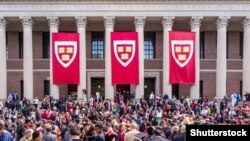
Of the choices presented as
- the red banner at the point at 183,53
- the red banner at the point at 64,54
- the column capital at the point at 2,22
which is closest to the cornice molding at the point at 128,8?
the column capital at the point at 2,22

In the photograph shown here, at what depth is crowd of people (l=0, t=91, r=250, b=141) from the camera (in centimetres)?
987

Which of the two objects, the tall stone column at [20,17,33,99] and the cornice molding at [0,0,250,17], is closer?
the tall stone column at [20,17,33,99]

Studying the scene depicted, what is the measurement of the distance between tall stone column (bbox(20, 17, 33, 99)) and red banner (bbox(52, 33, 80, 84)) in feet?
23.6

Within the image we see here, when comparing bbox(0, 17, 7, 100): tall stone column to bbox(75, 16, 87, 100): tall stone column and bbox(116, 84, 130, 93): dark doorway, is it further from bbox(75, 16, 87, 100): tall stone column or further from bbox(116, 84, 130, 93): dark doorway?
bbox(116, 84, 130, 93): dark doorway

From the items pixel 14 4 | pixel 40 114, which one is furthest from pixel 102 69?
pixel 40 114

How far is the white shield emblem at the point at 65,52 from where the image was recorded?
109 ft

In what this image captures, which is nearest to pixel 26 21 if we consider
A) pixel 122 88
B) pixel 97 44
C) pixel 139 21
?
pixel 97 44

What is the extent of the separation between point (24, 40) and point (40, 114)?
58.2 ft

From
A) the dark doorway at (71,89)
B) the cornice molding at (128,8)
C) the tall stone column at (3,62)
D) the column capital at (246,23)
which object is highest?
the cornice molding at (128,8)

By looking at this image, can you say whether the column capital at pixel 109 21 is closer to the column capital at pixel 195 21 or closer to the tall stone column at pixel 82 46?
the tall stone column at pixel 82 46

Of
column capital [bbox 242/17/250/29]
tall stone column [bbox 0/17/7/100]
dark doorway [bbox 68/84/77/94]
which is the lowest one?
dark doorway [bbox 68/84/77/94]

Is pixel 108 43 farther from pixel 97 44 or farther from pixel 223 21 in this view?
pixel 223 21

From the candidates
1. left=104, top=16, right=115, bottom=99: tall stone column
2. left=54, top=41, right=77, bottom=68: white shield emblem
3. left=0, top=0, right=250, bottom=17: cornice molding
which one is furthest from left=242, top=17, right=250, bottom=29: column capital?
left=54, top=41, right=77, bottom=68: white shield emblem

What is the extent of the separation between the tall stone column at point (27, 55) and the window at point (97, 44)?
276 inches
